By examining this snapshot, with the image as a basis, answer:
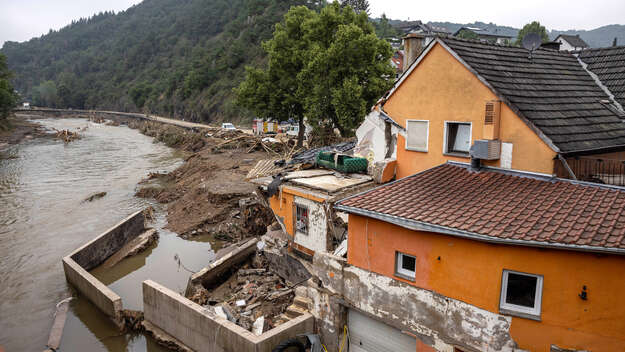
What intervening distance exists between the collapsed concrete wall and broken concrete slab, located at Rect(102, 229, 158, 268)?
12738 mm

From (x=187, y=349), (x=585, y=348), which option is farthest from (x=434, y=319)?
(x=187, y=349)

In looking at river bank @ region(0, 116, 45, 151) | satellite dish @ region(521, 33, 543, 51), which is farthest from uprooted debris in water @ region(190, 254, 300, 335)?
river bank @ region(0, 116, 45, 151)

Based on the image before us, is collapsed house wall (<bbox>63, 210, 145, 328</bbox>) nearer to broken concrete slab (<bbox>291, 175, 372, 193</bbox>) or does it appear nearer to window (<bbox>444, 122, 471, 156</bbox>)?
broken concrete slab (<bbox>291, 175, 372, 193</bbox>)

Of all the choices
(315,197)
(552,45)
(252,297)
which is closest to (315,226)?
(315,197)

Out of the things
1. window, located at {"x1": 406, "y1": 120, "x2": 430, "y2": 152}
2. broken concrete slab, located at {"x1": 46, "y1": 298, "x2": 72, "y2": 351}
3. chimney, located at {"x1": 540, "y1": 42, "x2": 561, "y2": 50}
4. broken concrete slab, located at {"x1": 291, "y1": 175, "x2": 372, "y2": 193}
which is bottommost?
broken concrete slab, located at {"x1": 46, "y1": 298, "x2": 72, "y2": 351}

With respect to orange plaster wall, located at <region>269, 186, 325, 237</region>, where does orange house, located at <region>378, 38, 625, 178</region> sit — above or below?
above

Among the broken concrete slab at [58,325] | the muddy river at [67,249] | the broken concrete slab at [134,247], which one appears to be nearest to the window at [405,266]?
the muddy river at [67,249]

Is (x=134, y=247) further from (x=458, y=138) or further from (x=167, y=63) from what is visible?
(x=167, y=63)

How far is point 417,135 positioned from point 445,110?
1178 millimetres

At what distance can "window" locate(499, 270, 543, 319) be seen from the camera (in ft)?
23.4

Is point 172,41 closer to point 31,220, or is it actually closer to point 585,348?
point 31,220

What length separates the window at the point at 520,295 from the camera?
712 cm

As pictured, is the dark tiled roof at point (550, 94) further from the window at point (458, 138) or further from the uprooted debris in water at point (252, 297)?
the uprooted debris in water at point (252, 297)

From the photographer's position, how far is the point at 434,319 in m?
8.12
